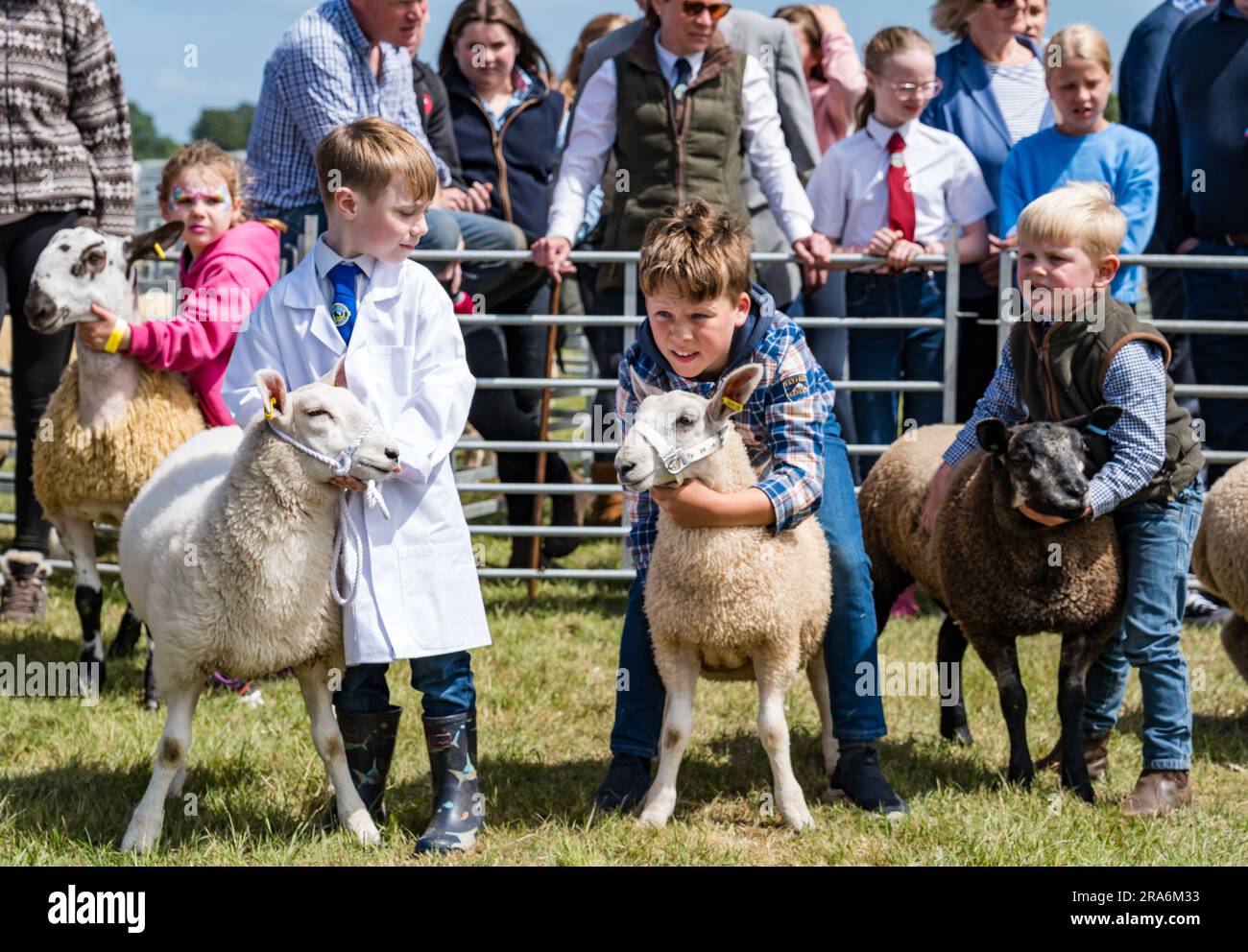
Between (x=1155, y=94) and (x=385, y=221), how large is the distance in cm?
483

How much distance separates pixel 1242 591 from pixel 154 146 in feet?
316

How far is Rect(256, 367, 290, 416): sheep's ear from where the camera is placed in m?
3.37

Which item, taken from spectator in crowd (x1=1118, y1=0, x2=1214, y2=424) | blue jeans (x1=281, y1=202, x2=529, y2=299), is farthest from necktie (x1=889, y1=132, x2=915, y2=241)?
blue jeans (x1=281, y1=202, x2=529, y2=299)

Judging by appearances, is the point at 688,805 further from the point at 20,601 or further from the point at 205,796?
the point at 20,601

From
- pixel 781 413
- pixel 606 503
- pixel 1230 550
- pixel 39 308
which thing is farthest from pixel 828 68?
pixel 39 308

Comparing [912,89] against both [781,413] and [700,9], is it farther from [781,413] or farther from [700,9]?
[781,413]

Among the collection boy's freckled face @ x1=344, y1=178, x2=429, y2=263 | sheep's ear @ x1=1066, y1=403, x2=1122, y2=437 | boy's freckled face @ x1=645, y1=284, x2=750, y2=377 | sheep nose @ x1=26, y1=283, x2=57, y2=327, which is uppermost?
boy's freckled face @ x1=344, y1=178, x2=429, y2=263

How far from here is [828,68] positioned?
7.66m

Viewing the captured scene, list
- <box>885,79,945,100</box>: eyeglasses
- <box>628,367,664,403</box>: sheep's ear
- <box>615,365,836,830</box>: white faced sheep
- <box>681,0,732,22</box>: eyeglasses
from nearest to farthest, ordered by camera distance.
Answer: <box>615,365,836,830</box>: white faced sheep → <box>628,367,664,403</box>: sheep's ear → <box>681,0,732,22</box>: eyeglasses → <box>885,79,945,100</box>: eyeglasses

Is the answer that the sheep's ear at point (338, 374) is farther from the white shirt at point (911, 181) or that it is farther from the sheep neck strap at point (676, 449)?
the white shirt at point (911, 181)

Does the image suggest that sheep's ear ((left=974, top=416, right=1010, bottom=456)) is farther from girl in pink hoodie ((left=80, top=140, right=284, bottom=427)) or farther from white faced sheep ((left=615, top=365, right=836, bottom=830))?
girl in pink hoodie ((left=80, top=140, right=284, bottom=427))

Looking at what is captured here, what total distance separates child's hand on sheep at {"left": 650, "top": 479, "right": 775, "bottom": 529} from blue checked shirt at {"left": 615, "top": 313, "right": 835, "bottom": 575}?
1.6 inches

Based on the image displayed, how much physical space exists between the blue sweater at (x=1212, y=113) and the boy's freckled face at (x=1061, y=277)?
2.74 m
